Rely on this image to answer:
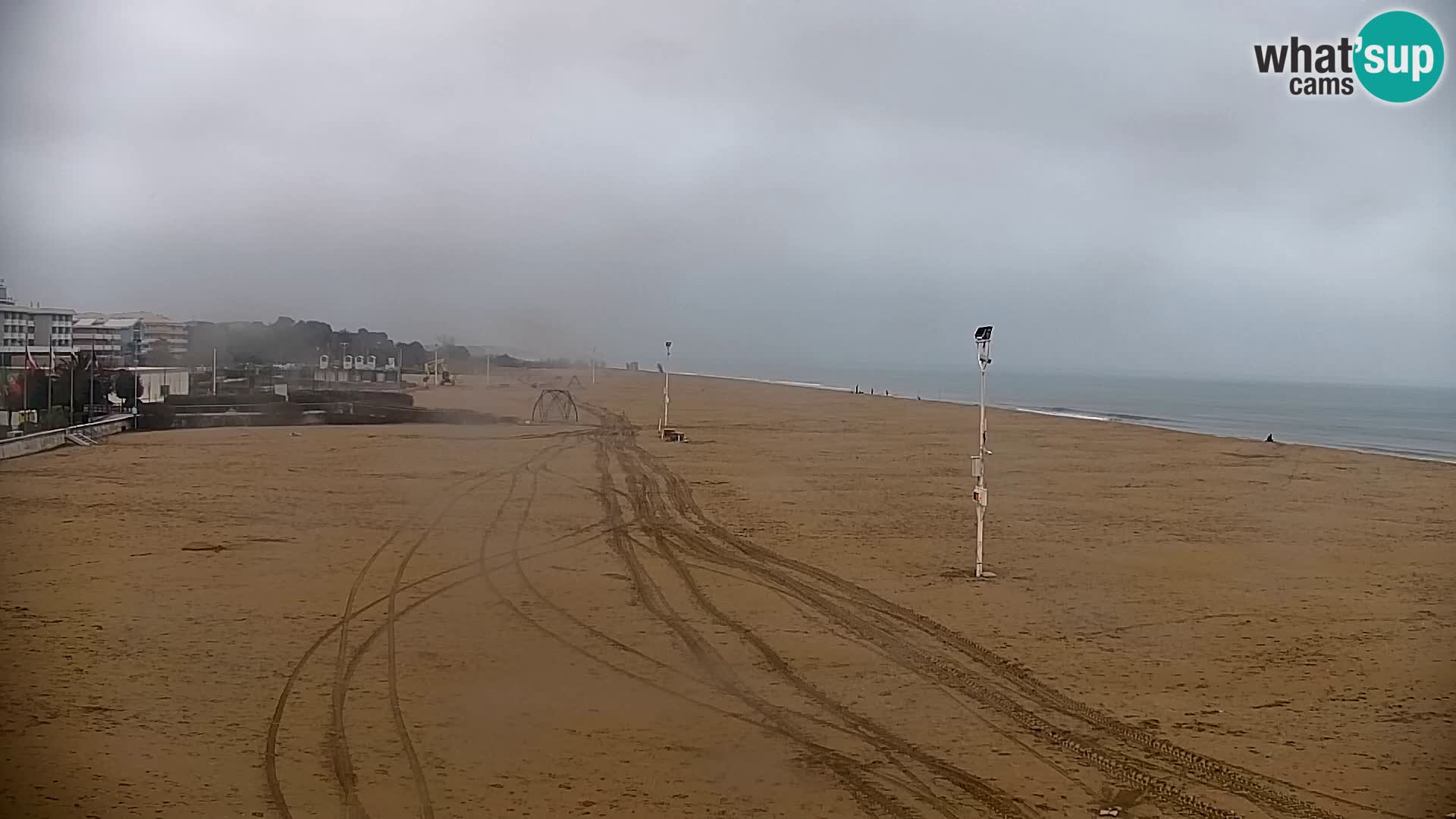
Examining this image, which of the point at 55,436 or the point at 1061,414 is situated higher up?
the point at 1061,414

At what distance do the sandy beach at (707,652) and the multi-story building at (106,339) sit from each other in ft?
46.1

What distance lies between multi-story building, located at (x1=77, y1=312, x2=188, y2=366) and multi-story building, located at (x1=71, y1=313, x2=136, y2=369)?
0.03m

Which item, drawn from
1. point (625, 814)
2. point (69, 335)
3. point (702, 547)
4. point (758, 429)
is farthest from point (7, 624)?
point (758, 429)

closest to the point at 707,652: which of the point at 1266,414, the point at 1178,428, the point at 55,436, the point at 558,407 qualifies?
the point at 55,436

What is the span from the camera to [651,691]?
26.3 feet

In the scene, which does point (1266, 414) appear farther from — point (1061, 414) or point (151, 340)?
point (151, 340)

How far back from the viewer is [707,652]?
362 inches

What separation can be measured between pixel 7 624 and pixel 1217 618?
11.7 metres

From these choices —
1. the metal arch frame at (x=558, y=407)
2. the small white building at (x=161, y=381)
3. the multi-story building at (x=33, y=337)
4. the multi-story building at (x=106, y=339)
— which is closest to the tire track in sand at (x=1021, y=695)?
the multi-story building at (x=33, y=337)

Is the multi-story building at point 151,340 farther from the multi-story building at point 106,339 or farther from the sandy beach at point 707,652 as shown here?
the sandy beach at point 707,652

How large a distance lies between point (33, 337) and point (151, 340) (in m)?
21.1

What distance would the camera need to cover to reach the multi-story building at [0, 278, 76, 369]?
75.3 feet

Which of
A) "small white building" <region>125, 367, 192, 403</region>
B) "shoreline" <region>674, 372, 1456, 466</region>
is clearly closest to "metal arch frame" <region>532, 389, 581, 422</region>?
"small white building" <region>125, 367, 192, 403</region>

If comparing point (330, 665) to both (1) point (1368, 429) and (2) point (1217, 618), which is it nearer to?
(2) point (1217, 618)
